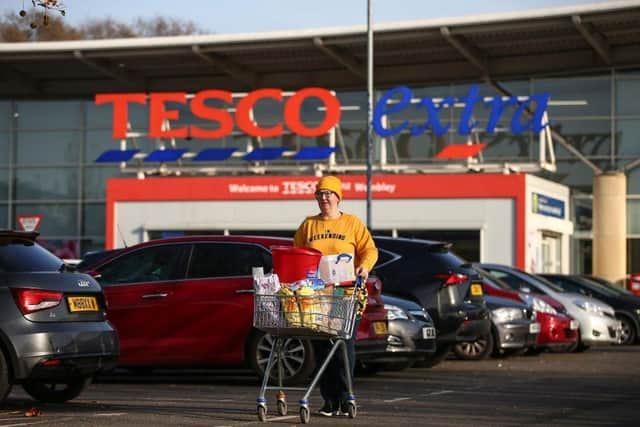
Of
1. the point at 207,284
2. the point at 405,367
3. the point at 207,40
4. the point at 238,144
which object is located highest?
the point at 207,40

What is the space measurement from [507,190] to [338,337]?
25.4 meters

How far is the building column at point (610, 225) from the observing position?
40.5 metres

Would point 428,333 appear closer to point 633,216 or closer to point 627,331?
point 627,331

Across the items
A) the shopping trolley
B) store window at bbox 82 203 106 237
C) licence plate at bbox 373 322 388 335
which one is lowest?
licence plate at bbox 373 322 388 335

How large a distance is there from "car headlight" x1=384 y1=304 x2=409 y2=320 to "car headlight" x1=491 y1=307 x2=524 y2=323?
436 centimetres

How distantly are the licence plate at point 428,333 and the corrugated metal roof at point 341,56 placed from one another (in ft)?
78.9

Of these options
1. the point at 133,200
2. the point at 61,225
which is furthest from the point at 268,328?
the point at 61,225

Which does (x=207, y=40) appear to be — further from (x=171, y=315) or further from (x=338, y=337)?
(x=338, y=337)

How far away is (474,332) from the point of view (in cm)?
1684

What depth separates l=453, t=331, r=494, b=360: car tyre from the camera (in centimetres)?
1917

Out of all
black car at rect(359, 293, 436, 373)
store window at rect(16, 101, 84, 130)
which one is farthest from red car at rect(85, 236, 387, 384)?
store window at rect(16, 101, 84, 130)

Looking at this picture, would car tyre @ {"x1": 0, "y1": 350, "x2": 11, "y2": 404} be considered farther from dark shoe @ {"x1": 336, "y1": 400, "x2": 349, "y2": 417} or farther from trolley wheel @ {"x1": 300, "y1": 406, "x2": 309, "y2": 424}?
dark shoe @ {"x1": 336, "y1": 400, "x2": 349, "y2": 417}

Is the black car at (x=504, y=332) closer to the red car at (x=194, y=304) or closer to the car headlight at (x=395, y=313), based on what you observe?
the car headlight at (x=395, y=313)

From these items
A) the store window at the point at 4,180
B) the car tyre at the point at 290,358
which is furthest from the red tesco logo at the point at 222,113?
the car tyre at the point at 290,358
